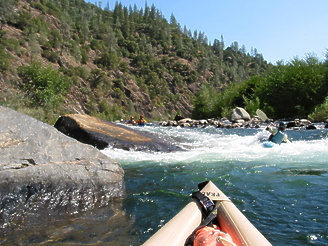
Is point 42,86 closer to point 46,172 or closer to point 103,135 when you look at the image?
point 103,135

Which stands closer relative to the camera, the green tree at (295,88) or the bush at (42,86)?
the bush at (42,86)

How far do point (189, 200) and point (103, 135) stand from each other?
4420 mm

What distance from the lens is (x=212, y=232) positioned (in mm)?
1879

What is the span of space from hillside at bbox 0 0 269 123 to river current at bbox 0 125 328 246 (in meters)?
11.5

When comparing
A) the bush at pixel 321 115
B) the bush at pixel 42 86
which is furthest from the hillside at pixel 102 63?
the bush at pixel 321 115

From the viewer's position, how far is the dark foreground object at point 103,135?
7293 millimetres

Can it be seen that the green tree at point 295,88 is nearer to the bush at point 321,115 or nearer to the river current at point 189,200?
the bush at point 321,115

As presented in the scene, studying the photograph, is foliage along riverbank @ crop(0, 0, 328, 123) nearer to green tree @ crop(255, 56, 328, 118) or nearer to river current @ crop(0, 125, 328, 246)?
green tree @ crop(255, 56, 328, 118)

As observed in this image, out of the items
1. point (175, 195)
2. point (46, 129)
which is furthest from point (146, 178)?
point (46, 129)

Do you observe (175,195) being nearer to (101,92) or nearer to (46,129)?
(46,129)

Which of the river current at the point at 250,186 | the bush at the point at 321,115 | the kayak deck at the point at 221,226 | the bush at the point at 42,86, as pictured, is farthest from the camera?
the bush at the point at 42,86

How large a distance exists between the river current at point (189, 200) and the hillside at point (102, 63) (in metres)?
11.5

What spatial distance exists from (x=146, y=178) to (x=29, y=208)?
6.81 feet

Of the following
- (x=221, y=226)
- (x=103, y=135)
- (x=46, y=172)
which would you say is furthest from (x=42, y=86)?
(x=221, y=226)
